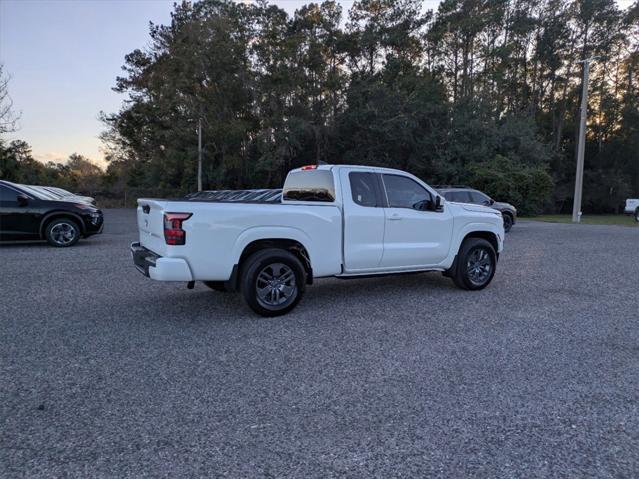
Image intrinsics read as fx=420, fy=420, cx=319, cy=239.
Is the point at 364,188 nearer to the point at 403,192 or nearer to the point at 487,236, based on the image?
the point at 403,192

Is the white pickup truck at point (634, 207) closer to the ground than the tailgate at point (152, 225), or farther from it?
farther from it

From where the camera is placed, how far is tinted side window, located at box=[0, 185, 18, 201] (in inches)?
384

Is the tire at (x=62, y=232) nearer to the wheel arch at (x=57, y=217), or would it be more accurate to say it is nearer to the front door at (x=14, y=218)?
→ the wheel arch at (x=57, y=217)

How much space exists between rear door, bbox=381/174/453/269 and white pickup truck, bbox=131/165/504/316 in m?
0.01

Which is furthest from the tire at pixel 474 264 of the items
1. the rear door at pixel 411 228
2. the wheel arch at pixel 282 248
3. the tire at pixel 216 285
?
the tire at pixel 216 285

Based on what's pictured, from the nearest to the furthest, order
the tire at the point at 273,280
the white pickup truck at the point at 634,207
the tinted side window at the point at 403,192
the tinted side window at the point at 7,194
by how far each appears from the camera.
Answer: the tire at the point at 273,280 < the tinted side window at the point at 403,192 < the tinted side window at the point at 7,194 < the white pickup truck at the point at 634,207

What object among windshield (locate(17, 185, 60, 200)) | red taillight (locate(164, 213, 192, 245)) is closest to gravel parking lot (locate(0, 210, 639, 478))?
red taillight (locate(164, 213, 192, 245))

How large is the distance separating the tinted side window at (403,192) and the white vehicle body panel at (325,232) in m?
0.11

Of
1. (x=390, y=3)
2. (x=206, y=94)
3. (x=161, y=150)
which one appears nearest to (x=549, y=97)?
(x=390, y=3)

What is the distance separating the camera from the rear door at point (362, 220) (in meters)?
5.47

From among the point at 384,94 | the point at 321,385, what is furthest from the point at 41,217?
the point at 384,94

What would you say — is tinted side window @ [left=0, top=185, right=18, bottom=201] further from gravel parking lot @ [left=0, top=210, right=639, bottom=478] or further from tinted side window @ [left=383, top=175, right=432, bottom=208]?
tinted side window @ [left=383, top=175, right=432, bottom=208]

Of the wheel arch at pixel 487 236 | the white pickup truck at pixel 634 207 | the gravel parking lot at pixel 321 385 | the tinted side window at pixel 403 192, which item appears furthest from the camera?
the white pickup truck at pixel 634 207

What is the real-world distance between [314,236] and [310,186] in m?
1.08
